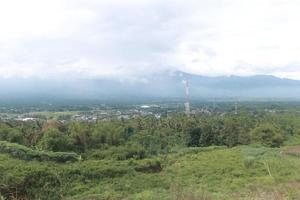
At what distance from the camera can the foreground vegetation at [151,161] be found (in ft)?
52.8

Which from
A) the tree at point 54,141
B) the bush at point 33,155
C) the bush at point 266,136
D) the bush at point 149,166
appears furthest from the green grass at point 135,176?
the bush at point 266,136

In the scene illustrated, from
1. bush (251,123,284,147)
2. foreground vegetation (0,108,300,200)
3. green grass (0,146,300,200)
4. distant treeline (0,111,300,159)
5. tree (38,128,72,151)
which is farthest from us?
bush (251,123,284,147)

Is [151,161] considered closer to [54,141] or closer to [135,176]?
[135,176]

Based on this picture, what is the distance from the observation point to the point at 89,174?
80.7ft

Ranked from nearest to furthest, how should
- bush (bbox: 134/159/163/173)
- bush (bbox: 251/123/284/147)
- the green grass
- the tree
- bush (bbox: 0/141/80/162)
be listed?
the green grass, bush (bbox: 134/159/163/173), bush (bbox: 0/141/80/162), the tree, bush (bbox: 251/123/284/147)

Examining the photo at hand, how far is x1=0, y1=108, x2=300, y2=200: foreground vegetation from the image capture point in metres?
16.1

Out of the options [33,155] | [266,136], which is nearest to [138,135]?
[266,136]

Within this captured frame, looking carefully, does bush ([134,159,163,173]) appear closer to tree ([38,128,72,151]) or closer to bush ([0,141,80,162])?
bush ([0,141,80,162])

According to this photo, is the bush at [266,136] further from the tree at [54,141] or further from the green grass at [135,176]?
the tree at [54,141]

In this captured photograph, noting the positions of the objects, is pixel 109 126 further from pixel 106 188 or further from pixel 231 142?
pixel 106 188

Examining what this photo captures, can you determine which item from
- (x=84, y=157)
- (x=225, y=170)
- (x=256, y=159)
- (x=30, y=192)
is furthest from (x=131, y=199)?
(x=84, y=157)

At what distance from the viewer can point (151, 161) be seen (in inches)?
1251

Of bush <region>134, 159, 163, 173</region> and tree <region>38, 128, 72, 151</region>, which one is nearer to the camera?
bush <region>134, 159, 163, 173</region>

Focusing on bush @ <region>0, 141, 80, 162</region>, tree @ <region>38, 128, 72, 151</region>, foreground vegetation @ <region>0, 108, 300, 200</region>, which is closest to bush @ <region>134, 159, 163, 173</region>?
foreground vegetation @ <region>0, 108, 300, 200</region>
